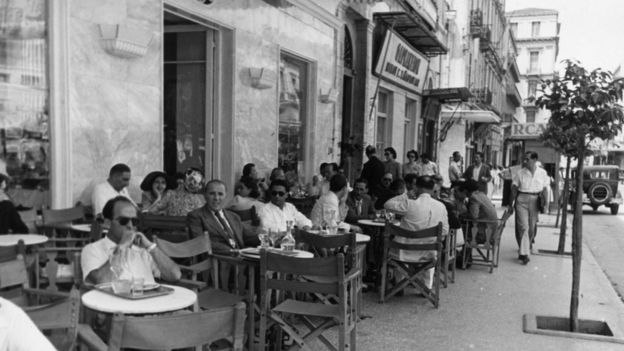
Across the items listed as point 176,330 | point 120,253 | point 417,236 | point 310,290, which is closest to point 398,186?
point 417,236

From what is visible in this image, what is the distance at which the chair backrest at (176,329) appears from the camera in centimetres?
222

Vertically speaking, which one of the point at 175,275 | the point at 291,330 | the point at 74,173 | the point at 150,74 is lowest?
the point at 291,330

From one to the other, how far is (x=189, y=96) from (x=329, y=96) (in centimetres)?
377

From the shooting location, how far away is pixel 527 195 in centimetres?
949

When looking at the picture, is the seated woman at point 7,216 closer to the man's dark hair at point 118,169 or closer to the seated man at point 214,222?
the man's dark hair at point 118,169

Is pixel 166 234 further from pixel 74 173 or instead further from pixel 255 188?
pixel 255 188

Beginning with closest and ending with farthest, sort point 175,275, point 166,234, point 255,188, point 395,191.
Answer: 1. point 175,275
2. point 166,234
3. point 255,188
4. point 395,191

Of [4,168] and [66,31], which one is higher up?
[66,31]

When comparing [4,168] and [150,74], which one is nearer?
[4,168]

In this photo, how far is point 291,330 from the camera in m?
4.12

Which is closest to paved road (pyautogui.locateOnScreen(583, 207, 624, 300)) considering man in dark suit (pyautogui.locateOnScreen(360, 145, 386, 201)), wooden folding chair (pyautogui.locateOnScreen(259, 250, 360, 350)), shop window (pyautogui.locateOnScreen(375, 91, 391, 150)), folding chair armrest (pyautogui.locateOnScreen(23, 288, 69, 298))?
man in dark suit (pyautogui.locateOnScreen(360, 145, 386, 201))

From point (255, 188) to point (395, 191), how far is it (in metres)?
2.21

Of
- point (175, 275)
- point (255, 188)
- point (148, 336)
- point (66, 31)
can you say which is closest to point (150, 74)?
point (66, 31)

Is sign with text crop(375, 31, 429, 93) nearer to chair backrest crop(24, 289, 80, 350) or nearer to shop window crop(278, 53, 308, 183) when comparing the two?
shop window crop(278, 53, 308, 183)
